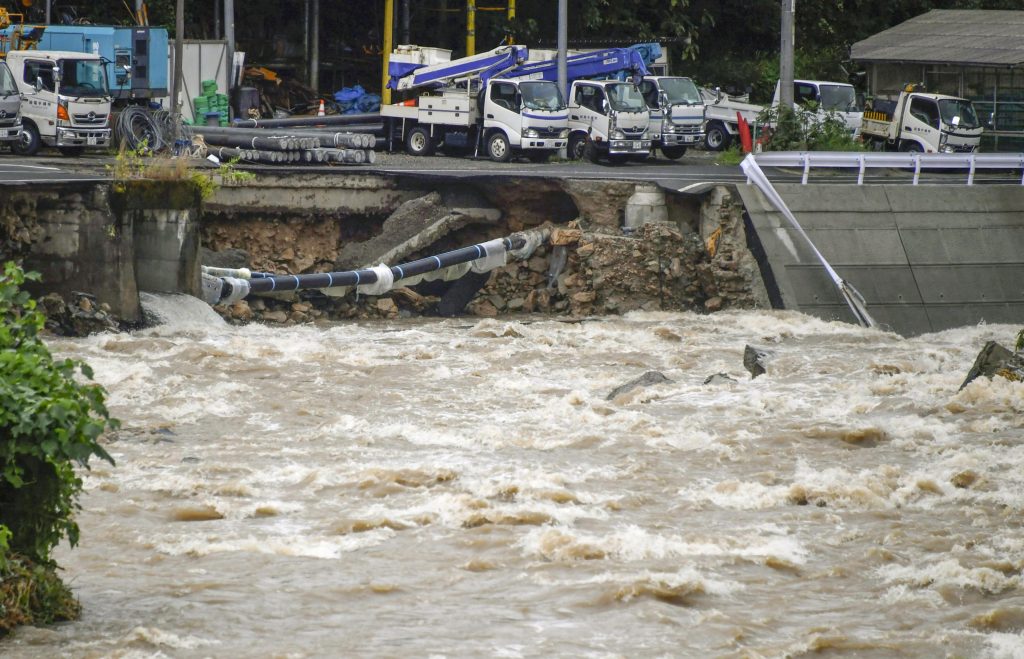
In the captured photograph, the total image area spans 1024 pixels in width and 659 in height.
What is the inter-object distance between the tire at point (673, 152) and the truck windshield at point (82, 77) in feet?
44.7

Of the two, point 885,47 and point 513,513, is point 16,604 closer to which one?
point 513,513

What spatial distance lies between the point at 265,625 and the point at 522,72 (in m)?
27.4

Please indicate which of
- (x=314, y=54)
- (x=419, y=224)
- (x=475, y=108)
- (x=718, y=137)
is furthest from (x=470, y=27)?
(x=419, y=224)

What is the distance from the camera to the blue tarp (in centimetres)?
4353

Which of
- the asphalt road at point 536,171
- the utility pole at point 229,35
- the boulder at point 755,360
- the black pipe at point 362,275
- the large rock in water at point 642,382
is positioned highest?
the utility pole at point 229,35

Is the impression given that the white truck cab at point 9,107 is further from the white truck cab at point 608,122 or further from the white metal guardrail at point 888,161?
the white metal guardrail at point 888,161

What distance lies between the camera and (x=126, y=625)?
32.9 feet

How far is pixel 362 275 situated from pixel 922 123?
16.9 m

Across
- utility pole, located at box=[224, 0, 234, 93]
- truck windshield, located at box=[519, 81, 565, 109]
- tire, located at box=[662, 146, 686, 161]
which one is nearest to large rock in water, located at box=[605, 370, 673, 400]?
truck windshield, located at box=[519, 81, 565, 109]

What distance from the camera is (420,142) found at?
35469mm

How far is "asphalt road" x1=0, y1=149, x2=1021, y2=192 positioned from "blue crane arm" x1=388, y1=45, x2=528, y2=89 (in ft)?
11.2

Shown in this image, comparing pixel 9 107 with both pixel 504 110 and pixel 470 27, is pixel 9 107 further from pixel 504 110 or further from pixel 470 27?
pixel 470 27

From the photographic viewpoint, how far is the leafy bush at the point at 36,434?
9070 mm

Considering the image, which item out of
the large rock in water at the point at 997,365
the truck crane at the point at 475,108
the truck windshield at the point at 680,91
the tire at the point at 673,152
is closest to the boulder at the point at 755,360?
the large rock in water at the point at 997,365
